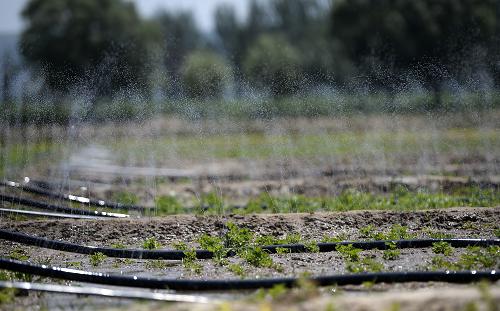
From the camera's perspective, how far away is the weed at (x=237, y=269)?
745 centimetres

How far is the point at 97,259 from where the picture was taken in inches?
325

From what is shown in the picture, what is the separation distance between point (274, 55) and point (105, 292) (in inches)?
1871

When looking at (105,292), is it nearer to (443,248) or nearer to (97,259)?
(97,259)

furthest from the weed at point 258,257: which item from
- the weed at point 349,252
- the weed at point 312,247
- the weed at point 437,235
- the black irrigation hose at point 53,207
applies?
the black irrigation hose at point 53,207

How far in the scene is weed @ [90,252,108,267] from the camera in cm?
816

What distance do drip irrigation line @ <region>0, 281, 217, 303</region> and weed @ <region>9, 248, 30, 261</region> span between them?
1569mm

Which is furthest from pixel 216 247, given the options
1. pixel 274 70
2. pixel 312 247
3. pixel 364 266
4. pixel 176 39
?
pixel 176 39

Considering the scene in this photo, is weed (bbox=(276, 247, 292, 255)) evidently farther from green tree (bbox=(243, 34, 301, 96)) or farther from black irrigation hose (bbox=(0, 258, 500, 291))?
green tree (bbox=(243, 34, 301, 96))

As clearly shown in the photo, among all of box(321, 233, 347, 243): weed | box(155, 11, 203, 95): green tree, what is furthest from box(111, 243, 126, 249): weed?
box(155, 11, 203, 95): green tree

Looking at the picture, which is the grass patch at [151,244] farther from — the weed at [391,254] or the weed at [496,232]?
the weed at [496,232]

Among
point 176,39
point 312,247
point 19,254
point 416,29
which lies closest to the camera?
point 312,247

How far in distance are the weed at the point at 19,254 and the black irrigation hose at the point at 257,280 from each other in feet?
4.35

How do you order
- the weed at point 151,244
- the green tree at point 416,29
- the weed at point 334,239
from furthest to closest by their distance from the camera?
the green tree at point 416,29 < the weed at point 334,239 < the weed at point 151,244

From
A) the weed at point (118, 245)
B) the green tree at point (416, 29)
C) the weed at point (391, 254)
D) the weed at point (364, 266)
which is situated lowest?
the weed at point (364, 266)
